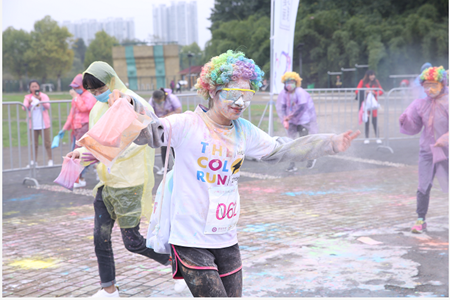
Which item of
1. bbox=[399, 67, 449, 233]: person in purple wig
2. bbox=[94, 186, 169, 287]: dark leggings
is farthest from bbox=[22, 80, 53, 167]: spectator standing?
bbox=[399, 67, 449, 233]: person in purple wig

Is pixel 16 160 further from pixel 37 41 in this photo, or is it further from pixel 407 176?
pixel 37 41

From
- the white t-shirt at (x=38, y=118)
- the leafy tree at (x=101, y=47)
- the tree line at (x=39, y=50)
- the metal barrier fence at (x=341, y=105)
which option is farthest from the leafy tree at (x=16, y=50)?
the white t-shirt at (x=38, y=118)

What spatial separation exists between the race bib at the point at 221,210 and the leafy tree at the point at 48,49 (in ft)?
227

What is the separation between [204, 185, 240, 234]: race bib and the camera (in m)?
2.48

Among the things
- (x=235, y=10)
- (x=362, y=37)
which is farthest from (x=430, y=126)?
(x=235, y=10)

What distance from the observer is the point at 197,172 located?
8.08 feet

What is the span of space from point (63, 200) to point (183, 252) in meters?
5.47

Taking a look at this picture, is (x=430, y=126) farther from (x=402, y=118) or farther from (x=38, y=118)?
(x=38, y=118)

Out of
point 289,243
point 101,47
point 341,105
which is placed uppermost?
point 101,47

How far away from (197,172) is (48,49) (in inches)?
2775

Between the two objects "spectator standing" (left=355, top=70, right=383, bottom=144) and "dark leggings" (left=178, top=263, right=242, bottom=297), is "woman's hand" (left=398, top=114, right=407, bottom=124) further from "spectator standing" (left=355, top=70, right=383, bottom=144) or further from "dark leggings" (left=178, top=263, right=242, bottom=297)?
"spectator standing" (left=355, top=70, right=383, bottom=144)

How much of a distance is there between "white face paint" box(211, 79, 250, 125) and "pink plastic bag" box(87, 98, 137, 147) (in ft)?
1.84

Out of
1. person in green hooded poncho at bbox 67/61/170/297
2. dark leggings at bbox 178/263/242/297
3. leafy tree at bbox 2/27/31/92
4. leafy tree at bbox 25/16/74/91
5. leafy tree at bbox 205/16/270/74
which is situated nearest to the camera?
dark leggings at bbox 178/263/242/297

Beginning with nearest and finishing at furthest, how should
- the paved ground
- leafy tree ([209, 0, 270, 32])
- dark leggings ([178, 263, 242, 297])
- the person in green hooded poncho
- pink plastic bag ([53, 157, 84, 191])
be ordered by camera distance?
dark leggings ([178, 263, 242, 297])
pink plastic bag ([53, 157, 84, 191])
the person in green hooded poncho
the paved ground
leafy tree ([209, 0, 270, 32])
